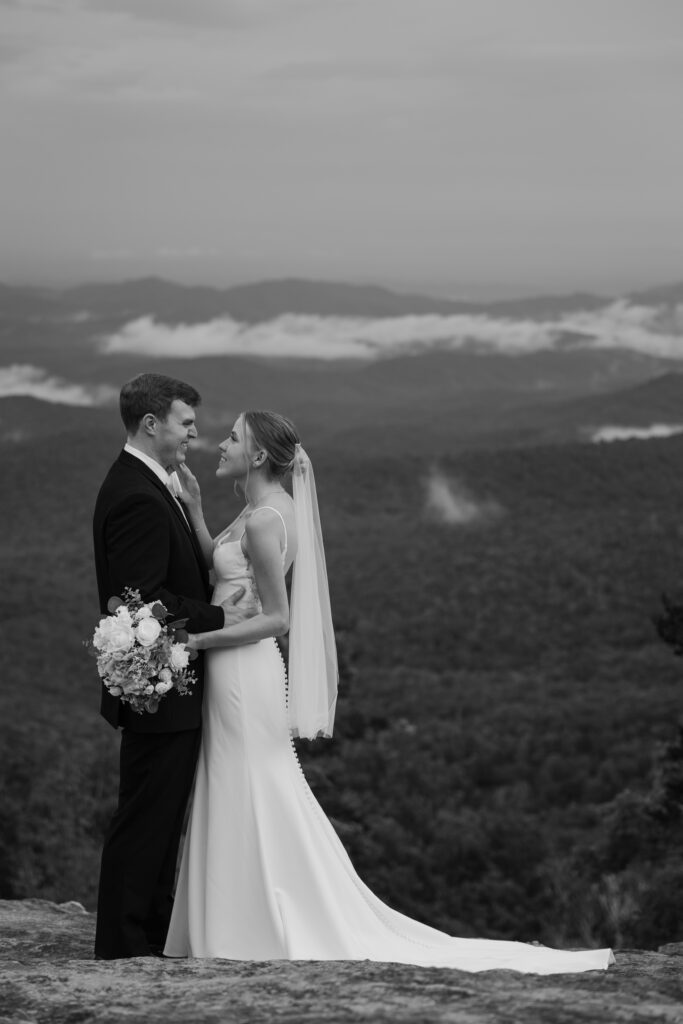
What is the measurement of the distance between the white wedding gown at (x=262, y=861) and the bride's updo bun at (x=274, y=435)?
0.48 m

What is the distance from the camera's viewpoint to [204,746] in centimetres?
692

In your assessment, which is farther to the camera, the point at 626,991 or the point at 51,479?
the point at 51,479

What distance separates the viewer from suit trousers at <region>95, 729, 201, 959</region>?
6.56 meters

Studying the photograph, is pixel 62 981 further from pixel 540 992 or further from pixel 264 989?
pixel 540 992

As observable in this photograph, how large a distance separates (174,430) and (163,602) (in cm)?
84

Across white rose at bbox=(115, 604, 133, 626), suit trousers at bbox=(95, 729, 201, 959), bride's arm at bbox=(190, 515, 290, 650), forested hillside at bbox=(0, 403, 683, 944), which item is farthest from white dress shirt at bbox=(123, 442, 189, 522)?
forested hillside at bbox=(0, 403, 683, 944)

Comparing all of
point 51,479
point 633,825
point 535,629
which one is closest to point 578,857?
point 633,825

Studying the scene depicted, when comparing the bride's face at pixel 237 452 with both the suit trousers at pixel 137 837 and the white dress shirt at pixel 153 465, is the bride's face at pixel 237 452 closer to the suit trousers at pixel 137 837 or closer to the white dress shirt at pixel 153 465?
the white dress shirt at pixel 153 465

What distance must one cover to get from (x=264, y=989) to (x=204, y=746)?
177 centimetres

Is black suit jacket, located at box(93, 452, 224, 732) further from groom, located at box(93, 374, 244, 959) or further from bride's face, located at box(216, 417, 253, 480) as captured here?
bride's face, located at box(216, 417, 253, 480)

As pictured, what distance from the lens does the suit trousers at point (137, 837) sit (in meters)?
6.56

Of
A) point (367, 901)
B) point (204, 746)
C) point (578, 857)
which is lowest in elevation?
point (578, 857)

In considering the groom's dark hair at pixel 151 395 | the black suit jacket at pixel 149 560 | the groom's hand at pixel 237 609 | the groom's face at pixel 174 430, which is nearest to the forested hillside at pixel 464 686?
the groom's hand at pixel 237 609

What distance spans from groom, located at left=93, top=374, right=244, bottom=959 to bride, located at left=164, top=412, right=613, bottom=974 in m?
0.19
